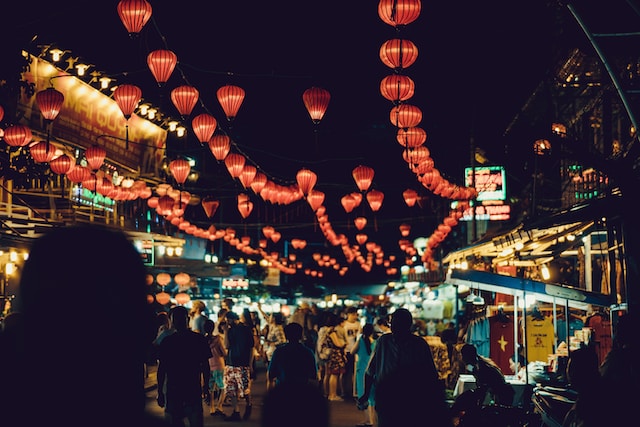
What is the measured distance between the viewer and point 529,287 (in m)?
15.0

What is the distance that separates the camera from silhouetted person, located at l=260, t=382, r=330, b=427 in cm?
206

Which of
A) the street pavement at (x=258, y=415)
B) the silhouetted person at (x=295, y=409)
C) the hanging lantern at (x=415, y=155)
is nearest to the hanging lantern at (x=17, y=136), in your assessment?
the street pavement at (x=258, y=415)

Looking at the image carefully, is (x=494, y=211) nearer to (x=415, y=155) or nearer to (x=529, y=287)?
(x=415, y=155)

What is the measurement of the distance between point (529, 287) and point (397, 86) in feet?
17.2

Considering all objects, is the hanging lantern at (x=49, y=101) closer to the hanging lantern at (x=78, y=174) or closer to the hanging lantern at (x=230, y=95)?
the hanging lantern at (x=230, y=95)

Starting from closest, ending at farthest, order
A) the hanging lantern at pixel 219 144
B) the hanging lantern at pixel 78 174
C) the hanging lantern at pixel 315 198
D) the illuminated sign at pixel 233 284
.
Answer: the hanging lantern at pixel 219 144
the hanging lantern at pixel 78 174
the hanging lantern at pixel 315 198
the illuminated sign at pixel 233 284

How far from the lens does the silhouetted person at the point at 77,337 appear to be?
5.18 ft

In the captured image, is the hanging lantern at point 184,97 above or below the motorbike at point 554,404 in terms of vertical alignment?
above

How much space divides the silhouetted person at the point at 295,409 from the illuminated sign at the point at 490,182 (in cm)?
2960

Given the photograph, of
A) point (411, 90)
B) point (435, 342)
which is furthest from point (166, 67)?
point (435, 342)

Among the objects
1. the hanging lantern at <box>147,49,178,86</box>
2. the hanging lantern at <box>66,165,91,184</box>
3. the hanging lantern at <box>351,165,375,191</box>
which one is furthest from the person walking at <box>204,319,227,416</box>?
the hanging lantern at <box>351,165,375,191</box>

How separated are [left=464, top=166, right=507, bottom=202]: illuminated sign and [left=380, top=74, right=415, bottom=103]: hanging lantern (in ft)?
46.1

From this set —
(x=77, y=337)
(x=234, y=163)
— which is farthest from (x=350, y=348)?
(x=77, y=337)

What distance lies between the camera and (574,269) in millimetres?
25172
